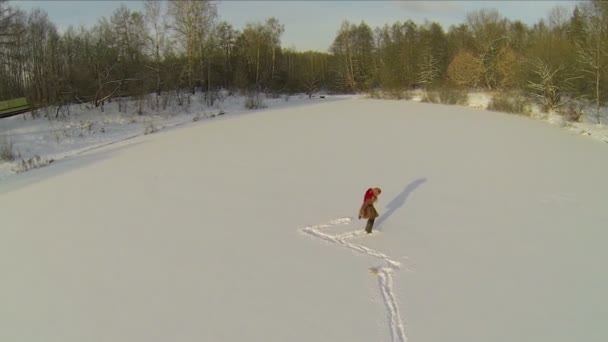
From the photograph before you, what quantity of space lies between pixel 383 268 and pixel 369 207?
1.19 metres

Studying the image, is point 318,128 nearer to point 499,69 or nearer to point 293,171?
point 293,171

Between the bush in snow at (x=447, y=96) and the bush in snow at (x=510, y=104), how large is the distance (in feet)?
11.0

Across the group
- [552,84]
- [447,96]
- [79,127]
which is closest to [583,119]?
[552,84]

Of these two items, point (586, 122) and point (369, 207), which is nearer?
point (369, 207)

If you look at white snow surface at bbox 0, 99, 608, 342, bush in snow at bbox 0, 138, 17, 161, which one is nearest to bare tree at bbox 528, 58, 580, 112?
white snow surface at bbox 0, 99, 608, 342

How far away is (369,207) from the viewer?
6.75 metres

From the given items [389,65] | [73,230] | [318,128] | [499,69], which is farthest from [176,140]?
[389,65]

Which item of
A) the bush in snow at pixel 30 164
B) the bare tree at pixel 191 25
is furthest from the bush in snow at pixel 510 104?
the bush in snow at pixel 30 164

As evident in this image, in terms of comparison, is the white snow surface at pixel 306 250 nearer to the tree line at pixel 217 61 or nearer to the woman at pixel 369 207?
the woman at pixel 369 207

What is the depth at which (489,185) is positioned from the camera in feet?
33.4

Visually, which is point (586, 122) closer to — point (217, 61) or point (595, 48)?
point (595, 48)

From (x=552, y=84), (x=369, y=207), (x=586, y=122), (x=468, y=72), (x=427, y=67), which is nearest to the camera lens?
(x=369, y=207)

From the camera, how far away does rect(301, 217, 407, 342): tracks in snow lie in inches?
179

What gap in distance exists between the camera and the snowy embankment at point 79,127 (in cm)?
1644
